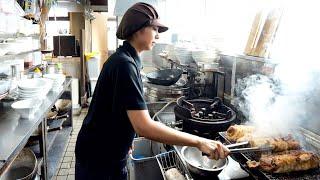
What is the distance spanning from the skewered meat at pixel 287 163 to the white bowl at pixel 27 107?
6.37 ft

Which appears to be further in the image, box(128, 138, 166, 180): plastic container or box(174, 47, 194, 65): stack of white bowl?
box(174, 47, 194, 65): stack of white bowl

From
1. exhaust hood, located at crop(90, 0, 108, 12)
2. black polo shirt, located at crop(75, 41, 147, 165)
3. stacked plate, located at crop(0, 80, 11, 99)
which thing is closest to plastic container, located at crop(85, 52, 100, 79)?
exhaust hood, located at crop(90, 0, 108, 12)

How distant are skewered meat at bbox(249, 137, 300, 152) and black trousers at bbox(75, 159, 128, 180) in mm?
828

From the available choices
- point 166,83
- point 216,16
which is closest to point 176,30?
point 216,16

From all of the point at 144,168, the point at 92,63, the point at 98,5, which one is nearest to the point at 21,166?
the point at 144,168

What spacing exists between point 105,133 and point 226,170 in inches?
31.4

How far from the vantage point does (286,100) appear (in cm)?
189

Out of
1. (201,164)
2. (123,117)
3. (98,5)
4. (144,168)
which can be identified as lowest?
(144,168)

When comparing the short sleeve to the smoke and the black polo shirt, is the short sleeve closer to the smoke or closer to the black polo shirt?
the black polo shirt

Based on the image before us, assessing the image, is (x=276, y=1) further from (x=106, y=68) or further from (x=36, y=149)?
(x=36, y=149)

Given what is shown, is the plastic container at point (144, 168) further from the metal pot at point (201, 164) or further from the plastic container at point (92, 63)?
the plastic container at point (92, 63)

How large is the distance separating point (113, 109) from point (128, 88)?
0.57 feet

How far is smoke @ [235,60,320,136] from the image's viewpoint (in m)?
1.73

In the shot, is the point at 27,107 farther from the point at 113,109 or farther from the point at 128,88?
the point at 128,88
